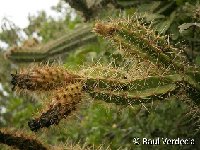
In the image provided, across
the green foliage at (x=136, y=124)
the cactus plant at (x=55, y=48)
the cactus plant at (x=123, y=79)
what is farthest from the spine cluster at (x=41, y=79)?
the cactus plant at (x=55, y=48)

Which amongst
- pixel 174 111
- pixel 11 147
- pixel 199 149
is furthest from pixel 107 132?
pixel 11 147

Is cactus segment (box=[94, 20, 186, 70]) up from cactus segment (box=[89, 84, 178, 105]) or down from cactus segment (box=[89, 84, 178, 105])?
up

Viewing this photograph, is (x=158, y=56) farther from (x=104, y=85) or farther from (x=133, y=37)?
(x=104, y=85)

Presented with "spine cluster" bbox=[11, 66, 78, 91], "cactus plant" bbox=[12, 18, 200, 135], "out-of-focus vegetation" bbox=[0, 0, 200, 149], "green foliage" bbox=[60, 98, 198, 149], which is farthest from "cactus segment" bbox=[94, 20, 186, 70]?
"green foliage" bbox=[60, 98, 198, 149]

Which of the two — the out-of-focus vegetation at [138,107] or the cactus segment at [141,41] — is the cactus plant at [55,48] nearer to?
the out-of-focus vegetation at [138,107]

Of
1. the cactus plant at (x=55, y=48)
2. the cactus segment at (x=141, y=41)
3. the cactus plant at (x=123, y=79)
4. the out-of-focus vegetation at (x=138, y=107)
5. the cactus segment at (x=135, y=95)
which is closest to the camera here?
the cactus plant at (x=123, y=79)

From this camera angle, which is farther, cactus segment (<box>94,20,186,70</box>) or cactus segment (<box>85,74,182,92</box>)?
cactus segment (<box>94,20,186,70</box>)

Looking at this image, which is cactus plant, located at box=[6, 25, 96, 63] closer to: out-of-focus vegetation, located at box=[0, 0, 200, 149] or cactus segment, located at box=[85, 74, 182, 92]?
out-of-focus vegetation, located at box=[0, 0, 200, 149]

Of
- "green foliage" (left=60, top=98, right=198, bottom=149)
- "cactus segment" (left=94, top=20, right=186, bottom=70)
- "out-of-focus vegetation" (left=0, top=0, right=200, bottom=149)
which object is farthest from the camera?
"green foliage" (left=60, top=98, right=198, bottom=149)

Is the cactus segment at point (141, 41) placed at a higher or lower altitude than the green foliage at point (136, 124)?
higher
